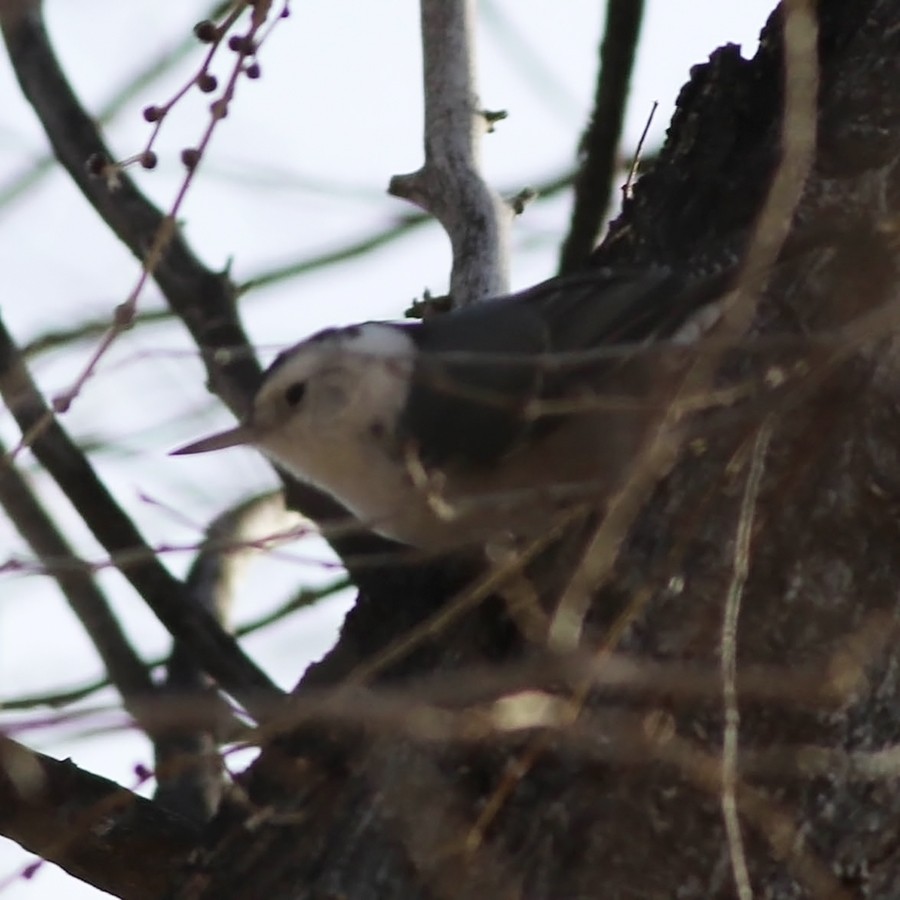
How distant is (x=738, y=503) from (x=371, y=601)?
0.84 metres

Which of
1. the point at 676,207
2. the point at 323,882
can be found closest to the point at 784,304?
the point at 676,207

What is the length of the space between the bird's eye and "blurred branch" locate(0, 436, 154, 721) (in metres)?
0.56

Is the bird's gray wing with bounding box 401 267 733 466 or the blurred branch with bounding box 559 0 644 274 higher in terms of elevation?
the blurred branch with bounding box 559 0 644 274

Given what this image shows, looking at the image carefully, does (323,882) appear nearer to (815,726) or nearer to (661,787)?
(661,787)

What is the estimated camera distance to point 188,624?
3008 mm

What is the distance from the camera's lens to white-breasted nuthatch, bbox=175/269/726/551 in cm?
279

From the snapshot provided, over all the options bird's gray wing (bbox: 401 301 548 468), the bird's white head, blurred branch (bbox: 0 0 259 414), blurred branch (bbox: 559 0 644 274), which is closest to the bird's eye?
the bird's white head

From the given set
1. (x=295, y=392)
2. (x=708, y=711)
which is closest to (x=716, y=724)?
(x=708, y=711)

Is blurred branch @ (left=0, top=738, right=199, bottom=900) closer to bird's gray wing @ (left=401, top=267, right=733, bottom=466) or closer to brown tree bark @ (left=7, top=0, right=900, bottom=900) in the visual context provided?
brown tree bark @ (left=7, top=0, right=900, bottom=900)

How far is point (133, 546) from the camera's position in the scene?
9.80 ft

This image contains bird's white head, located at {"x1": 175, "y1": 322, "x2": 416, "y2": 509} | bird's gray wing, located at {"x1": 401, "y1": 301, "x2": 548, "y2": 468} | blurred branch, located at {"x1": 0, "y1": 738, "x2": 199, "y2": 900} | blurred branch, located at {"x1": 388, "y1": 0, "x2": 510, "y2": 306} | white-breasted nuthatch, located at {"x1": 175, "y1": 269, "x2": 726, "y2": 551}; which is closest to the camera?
blurred branch, located at {"x1": 0, "y1": 738, "x2": 199, "y2": 900}

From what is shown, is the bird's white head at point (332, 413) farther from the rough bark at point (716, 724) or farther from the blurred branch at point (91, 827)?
the blurred branch at point (91, 827)

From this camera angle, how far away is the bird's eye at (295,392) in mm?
3260

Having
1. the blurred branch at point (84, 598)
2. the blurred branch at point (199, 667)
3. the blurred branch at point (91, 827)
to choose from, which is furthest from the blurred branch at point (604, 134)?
the blurred branch at point (91, 827)
